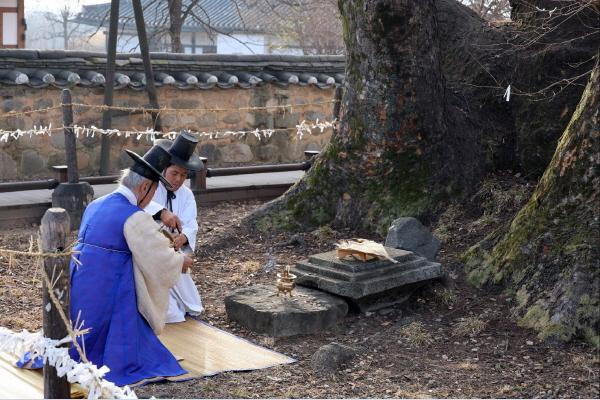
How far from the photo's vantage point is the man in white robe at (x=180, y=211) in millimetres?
6312

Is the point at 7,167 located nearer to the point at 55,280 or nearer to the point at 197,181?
the point at 197,181

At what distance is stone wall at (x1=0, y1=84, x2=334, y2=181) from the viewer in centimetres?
1246

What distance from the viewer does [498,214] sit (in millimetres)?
7883

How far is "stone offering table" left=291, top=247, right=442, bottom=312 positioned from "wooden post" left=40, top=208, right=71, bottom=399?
2482 mm

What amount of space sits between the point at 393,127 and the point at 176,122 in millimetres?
6171

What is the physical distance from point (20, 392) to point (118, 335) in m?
0.64

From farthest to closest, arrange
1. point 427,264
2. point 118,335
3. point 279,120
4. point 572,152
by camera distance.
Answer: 1. point 279,120
2. point 427,264
3. point 572,152
4. point 118,335

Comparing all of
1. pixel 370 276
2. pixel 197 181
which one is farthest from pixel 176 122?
pixel 370 276

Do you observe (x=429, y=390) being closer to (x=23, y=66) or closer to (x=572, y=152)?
(x=572, y=152)

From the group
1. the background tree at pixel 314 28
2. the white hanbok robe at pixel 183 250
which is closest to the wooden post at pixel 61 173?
the white hanbok robe at pixel 183 250

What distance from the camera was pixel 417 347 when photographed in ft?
19.7

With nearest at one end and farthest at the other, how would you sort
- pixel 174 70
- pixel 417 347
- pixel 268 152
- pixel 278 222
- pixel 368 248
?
1. pixel 417 347
2. pixel 368 248
3. pixel 278 222
4. pixel 174 70
5. pixel 268 152

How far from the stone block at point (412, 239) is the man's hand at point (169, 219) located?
5.62 feet

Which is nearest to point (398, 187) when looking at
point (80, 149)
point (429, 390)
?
point (429, 390)
